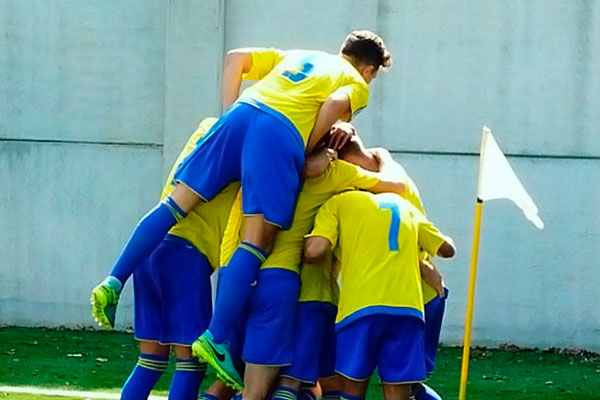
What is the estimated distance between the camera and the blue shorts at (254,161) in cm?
550

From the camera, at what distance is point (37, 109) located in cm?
1142

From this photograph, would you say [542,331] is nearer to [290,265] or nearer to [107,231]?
[107,231]

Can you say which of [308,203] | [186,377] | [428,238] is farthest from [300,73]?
[186,377]

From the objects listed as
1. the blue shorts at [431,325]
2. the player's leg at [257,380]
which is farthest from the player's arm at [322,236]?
the blue shorts at [431,325]

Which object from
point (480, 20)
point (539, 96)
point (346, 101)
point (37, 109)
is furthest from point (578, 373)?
point (37, 109)

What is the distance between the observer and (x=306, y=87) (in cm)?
566

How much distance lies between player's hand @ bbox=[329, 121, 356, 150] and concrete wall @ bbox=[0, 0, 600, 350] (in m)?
4.94

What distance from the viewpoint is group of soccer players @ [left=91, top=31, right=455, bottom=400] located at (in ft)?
18.1

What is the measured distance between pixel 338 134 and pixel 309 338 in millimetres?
1002

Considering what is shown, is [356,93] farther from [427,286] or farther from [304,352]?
[304,352]

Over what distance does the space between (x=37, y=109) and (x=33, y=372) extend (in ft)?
11.4

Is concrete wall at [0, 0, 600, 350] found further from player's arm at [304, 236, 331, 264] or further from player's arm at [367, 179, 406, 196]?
player's arm at [304, 236, 331, 264]

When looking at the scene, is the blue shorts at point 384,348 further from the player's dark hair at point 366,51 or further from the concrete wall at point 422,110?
the concrete wall at point 422,110

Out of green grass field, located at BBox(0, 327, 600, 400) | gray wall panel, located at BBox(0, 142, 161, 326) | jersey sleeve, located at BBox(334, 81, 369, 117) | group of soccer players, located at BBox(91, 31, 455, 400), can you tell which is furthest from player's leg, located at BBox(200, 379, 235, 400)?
gray wall panel, located at BBox(0, 142, 161, 326)
